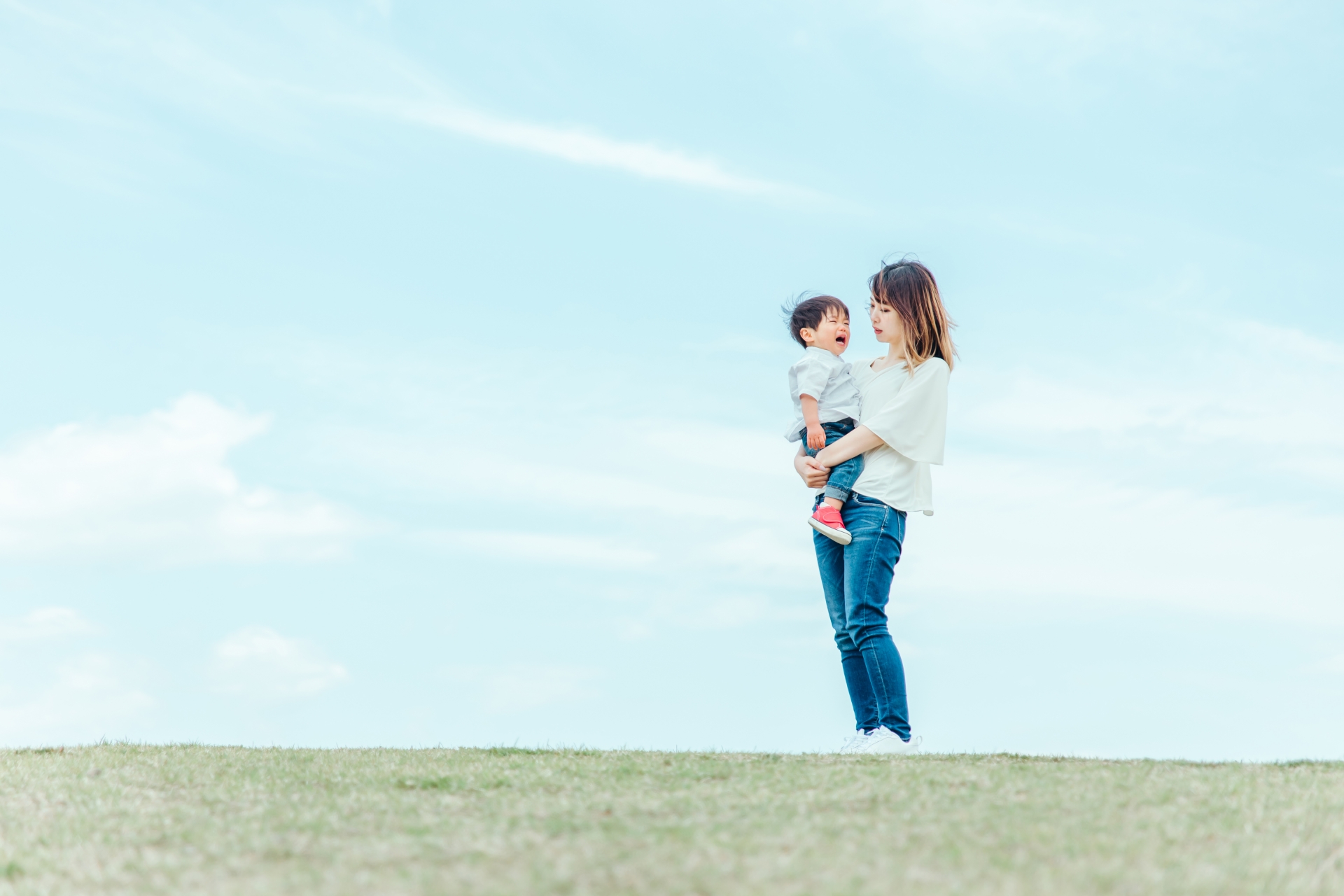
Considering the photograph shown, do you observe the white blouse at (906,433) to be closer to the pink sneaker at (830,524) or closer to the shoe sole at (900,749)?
the pink sneaker at (830,524)

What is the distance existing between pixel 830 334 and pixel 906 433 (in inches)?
34.0

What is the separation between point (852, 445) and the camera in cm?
695

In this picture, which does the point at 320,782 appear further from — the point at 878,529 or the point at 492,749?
the point at 878,529

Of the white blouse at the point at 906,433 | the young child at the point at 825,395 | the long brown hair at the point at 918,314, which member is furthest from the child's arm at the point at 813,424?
the long brown hair at the point at 918,314

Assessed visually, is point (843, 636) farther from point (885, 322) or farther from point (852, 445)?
point (885, 322)

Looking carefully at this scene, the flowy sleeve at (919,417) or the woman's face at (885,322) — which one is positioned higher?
the woman's face at (885,322)

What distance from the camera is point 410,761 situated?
6672 mm

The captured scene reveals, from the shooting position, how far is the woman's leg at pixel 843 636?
708 cm

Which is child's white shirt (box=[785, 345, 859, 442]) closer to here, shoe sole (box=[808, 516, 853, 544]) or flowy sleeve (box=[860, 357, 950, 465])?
flowy sleeve (box=[860, 357, 950, 465])

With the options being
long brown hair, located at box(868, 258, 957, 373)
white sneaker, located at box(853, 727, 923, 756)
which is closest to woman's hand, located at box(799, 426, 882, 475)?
long brown hair, located at box(868, 258, 957, 373)

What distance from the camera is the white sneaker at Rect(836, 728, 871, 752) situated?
270 inches

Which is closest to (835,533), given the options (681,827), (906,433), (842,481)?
(842,481)

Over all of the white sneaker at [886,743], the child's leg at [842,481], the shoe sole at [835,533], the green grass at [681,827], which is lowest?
the green grass at [681,827]

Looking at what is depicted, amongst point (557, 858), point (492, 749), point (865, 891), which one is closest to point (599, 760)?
point (492, 749)
